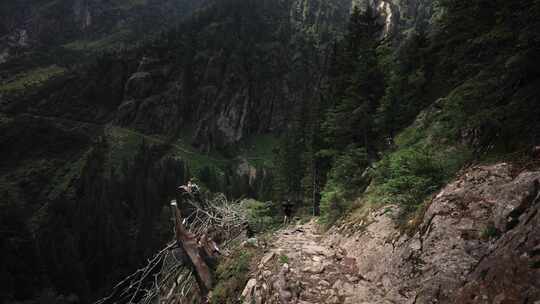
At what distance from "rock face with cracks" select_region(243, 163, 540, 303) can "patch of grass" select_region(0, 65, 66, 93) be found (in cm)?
17062

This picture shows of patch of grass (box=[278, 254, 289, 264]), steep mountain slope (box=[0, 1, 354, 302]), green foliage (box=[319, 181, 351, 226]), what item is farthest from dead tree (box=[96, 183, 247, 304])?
steep mountain slope (box=[0, 1, 354, 302])

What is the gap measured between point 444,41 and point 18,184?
114455mm

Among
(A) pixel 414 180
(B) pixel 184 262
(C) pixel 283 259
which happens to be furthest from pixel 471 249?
(B) pixel 184 262

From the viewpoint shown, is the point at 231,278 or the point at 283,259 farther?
the point at 283,259

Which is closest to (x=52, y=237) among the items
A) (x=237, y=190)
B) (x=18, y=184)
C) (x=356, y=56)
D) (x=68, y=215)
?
(x=68, y=215)

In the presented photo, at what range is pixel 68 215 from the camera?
68438mm

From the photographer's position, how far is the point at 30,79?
156m

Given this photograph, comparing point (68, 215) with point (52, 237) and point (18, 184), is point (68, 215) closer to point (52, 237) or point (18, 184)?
point (52, 237)

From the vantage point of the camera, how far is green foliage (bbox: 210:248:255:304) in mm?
6959

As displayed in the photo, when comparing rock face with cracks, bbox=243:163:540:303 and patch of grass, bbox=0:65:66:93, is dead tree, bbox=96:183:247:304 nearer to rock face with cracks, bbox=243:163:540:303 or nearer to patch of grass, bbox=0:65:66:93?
rock face with cracks, bbox=243:163:540:303

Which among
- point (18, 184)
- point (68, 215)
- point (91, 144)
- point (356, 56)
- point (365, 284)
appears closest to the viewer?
point (365, 284)

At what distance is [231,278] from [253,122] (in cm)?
12824

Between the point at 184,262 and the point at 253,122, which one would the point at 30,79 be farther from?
the point at 184,262

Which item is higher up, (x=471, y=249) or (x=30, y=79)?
(x=30, y=79)
